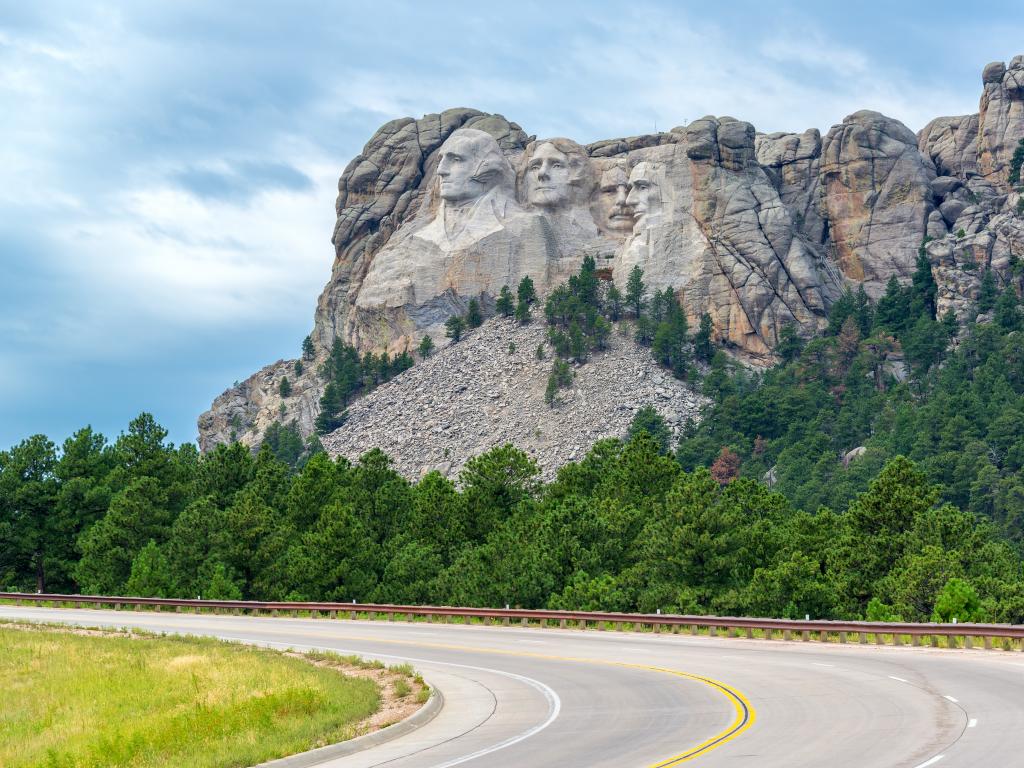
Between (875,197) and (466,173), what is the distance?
58.2 metres

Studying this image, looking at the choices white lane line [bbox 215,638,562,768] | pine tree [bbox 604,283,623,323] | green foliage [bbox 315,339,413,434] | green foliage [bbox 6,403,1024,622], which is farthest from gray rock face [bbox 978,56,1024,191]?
white lane line [bbox 215,638,562,768]

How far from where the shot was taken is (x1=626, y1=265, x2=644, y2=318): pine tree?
18250 cm

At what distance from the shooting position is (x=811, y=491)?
128 metres

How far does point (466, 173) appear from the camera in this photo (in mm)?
197875

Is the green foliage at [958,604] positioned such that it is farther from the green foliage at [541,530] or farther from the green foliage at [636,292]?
the green foliage at [636,292]

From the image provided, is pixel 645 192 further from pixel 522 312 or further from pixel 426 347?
pixel 426 347

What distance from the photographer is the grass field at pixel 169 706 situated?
22703 millimetres

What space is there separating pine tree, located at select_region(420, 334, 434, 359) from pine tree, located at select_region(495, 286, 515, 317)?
35.1 feet

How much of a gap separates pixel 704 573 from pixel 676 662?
30276mm

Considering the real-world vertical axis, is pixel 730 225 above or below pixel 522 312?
above

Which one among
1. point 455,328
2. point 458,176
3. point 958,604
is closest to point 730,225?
point 458,176

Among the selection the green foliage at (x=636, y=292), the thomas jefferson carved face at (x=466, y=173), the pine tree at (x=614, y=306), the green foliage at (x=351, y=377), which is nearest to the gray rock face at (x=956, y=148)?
the green foliage at (x=636, y=292)

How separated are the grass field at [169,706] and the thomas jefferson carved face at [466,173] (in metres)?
158

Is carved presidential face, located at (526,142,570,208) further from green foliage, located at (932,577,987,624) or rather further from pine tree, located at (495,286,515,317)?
green foliage, located at (932,577,987,624)
